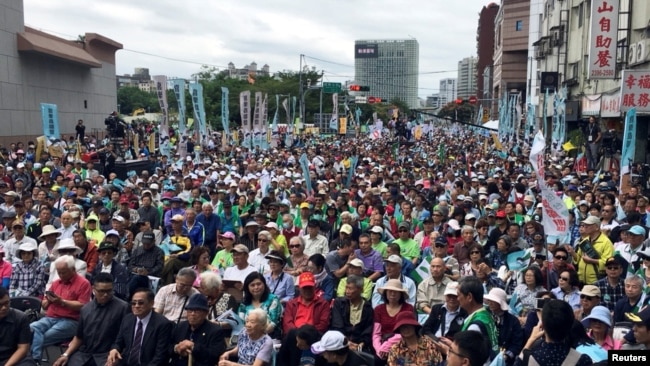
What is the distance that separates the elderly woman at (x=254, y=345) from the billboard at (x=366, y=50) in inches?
7460

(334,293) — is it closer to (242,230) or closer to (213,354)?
(213,354)

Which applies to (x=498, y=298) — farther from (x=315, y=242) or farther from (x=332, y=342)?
(x=315, y=242)

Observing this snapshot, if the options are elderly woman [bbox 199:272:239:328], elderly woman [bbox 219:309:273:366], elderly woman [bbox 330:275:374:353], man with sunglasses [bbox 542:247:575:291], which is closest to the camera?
elderly woman [bbox 219:309:273:366]

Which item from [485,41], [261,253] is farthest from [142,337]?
[485,41]

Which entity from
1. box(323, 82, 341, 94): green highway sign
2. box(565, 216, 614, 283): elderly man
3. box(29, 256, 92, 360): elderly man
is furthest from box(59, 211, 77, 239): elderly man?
box(323, 82, 341, 94): green highway sign

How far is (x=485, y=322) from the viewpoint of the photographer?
5355mm

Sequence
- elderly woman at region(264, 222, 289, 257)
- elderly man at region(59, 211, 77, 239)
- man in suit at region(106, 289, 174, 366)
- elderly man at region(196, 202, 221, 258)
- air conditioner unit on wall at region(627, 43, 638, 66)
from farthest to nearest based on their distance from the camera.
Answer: air conditioner unit on wall at region(627, 43, 638, 66)
elderly man at region(196, 202, 221, 258)
elderly man at region(59, 211, 77, 239)
elderly woman at region(264, 222, 289, 257)
man in suit at region(106, 289, 174, 366)

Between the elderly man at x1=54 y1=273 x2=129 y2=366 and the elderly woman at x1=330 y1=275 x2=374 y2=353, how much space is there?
2.05 meters

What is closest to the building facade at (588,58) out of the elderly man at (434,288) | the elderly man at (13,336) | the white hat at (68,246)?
the elderly man at (434,288)

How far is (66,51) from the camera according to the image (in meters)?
34.4

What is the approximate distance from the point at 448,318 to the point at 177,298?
272 centimetres

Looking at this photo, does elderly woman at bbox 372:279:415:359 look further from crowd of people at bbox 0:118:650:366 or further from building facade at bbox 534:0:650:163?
building facade at bbox 534:0:650:163

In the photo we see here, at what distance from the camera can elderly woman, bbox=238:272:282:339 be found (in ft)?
21.5

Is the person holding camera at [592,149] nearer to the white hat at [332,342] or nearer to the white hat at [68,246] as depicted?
the white hat at [68,246]
